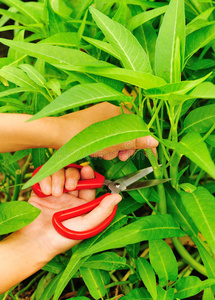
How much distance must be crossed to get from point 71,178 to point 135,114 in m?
0.20

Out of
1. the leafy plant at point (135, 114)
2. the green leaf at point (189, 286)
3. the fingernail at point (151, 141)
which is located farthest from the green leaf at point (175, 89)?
the green leaf at point (189, 286)

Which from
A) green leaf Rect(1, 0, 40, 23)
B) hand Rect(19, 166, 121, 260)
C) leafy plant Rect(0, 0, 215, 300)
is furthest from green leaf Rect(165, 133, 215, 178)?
green leaf Rect(1, 0, 40, 23)

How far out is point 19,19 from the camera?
2.81ft

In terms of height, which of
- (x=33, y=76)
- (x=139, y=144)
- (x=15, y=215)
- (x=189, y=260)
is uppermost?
(x=33, y=76)

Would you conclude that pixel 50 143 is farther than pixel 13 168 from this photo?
No

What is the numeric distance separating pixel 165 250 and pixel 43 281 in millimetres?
379

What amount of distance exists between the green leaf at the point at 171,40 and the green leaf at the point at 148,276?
1.26ft

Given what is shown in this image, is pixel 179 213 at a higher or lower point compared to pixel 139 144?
lower

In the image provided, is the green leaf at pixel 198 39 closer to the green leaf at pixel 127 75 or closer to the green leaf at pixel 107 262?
the green leaf at pixel 127 75

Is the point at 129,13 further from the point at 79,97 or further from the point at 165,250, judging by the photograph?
the point at 165,250

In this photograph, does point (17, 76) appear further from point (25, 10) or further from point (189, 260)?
point (189, 260)

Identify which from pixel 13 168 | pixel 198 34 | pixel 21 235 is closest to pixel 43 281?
pixel 21 235

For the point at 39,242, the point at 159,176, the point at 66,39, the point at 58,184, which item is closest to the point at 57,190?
the point at 58,184

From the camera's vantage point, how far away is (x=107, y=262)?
679 mm
